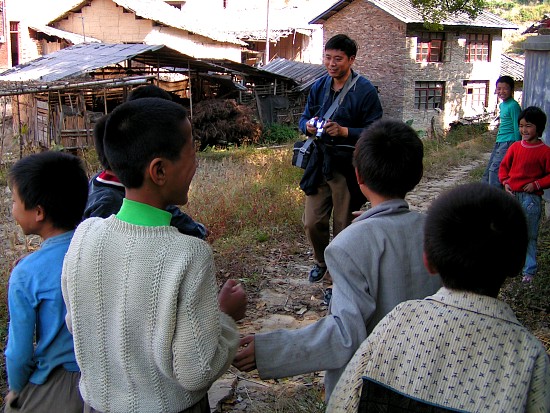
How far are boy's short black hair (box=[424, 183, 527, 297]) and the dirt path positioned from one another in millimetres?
1926

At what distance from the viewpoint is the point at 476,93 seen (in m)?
32.2

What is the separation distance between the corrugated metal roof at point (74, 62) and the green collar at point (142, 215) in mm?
14919

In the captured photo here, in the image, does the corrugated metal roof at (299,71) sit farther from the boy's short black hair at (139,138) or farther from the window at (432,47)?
the boy's short black hair at (139,138)

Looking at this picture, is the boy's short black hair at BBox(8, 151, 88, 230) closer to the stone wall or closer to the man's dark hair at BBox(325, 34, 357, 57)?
the man's dark hair at BBox(325, 34, 357, 57)

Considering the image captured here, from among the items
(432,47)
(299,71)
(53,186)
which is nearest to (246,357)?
(53,186)

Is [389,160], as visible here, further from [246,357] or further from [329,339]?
[246,357]

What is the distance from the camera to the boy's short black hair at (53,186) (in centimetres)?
230

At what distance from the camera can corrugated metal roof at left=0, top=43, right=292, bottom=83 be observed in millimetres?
16266

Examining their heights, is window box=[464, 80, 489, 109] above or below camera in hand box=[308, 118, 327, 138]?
above

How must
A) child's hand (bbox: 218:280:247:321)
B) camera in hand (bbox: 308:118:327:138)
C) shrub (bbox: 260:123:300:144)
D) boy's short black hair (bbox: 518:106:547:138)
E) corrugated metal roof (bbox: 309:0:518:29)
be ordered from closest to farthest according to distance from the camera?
child's hand (bbox: 218:280:247:321) → camera in hand (bbox: 308:118:327:138) → boy's short black hair (bbox: 518:106:547:138) → shrub (bbox: 260:123:300:144) → corrugated metal roof (bbox: 309:0:518:29)

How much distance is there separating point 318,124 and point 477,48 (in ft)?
97.0

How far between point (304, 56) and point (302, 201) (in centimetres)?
3257

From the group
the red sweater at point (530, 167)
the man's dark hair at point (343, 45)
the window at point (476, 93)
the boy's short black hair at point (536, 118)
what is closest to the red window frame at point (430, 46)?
the window at point (476, 93)

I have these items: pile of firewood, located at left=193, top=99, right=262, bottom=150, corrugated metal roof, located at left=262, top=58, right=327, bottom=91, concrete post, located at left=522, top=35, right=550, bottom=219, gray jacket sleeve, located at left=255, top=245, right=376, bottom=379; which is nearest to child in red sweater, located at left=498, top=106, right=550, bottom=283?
concrete post, located at left=522, top=35, right=550, bottom=219
